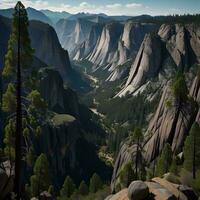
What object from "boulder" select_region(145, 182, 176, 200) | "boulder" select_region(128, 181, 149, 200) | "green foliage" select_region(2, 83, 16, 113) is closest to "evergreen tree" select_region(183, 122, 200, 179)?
"boulder" select_region(145, 182, 176, 200)

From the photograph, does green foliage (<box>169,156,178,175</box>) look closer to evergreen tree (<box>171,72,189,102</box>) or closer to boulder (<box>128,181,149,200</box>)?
evergreen tree (<box>171,72,189,102</box>)

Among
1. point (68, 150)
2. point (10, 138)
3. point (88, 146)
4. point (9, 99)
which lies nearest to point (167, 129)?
point (68, 150)

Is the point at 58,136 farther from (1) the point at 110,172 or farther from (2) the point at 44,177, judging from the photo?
(2) the point at 44,177

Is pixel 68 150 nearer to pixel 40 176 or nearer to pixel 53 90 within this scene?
pixel 53 90

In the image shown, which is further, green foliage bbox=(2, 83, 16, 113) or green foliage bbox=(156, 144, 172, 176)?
green foliage bbox=(156, 144, 172, 176)

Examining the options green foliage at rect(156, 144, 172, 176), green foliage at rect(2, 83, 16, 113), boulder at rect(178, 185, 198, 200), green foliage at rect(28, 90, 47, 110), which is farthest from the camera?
green foliage at rect(156, 144, 172, 176)

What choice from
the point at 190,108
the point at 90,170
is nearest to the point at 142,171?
the point at 190,108

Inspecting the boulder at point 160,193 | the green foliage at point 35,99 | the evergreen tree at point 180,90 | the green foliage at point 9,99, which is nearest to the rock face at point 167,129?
the evergreen tree at point 180,90

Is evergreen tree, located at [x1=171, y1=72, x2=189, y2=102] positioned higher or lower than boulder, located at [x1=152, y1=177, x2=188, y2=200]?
higher
